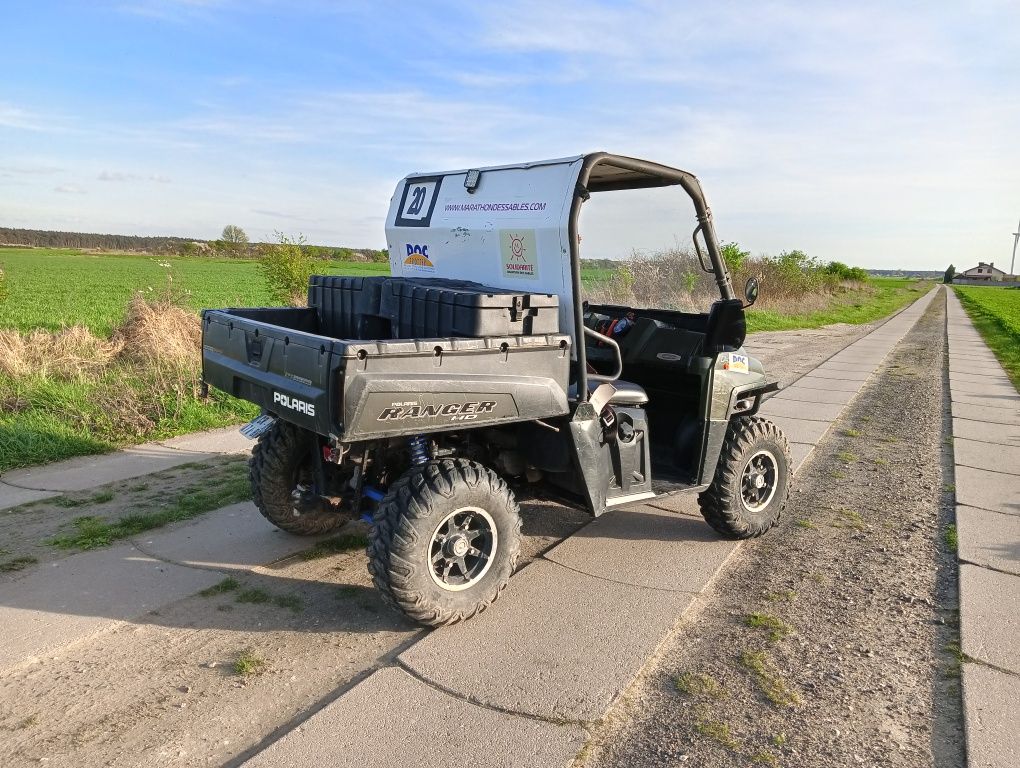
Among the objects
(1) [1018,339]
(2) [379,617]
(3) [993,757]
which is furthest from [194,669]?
(1) [1018,339]

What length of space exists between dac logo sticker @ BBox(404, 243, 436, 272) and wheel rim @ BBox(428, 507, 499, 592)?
166 cm

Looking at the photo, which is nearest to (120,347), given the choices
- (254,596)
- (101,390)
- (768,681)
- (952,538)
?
(101,390)

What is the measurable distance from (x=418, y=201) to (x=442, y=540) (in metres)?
2.18

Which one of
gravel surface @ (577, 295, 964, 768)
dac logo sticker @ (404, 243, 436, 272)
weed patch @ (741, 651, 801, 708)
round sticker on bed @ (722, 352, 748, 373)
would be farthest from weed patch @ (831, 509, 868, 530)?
dac logo sticker @ (404, 243, 436, 272)

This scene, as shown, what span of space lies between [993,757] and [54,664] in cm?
358

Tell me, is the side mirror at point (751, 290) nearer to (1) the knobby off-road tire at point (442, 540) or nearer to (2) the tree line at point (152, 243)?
(1) the knobby off-road tire at point (442, 540)

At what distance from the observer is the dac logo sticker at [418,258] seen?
14.4 feet

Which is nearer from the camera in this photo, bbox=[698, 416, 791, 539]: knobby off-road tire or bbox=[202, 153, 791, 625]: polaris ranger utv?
bbox=[202, 153, 791, 625]: polaris ranger utv

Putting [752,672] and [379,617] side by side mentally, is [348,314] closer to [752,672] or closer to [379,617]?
[379,617]

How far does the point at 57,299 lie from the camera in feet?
84.6

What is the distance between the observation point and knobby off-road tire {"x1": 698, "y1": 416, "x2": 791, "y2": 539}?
14.6ft

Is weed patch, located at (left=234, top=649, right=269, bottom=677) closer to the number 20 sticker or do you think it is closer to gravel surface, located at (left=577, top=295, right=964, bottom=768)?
gravel surface, located at (left=577, top=295, right=964, bottom=768)

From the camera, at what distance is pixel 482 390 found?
3102 millimetres

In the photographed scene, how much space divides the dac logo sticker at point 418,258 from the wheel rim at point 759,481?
2315 mm
